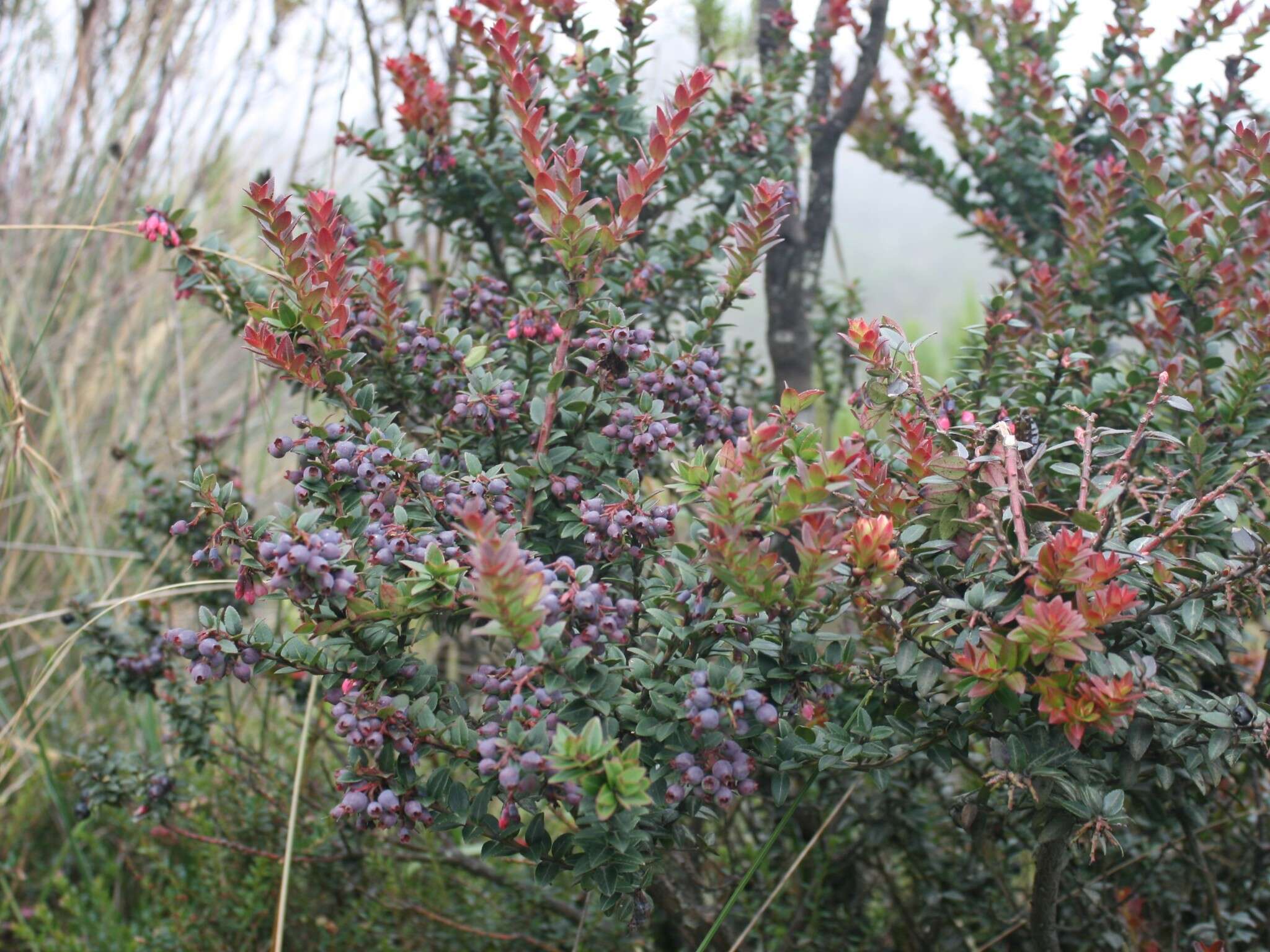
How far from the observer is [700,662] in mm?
878

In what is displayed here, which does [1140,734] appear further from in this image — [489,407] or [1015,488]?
[489,407]

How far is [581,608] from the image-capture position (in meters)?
0.83

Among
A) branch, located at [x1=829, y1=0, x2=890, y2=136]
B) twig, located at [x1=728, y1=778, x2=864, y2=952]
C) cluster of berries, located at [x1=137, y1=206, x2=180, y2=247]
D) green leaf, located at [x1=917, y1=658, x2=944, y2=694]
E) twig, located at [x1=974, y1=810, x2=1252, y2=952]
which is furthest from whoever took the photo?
branch, located at [x1=829, y1=0, x2=890, y2=136]

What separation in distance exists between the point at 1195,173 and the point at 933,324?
423 centimetres

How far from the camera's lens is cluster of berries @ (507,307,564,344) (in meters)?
1.15

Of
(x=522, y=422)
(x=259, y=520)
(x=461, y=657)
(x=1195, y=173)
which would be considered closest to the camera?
(x=259, y=520)

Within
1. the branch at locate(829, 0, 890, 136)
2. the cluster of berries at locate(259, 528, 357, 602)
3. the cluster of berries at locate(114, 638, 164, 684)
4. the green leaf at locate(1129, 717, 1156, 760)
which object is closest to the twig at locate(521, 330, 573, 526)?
the cluster of berries at locate(259, 528, 357, 602)

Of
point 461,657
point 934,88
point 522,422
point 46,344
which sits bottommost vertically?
point 461,657

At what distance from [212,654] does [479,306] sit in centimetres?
59

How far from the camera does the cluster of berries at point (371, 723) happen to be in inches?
33.5

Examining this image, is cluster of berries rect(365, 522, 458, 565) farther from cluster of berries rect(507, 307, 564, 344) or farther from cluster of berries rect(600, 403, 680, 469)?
cluster of berries rect(507, 307, 564, 344)

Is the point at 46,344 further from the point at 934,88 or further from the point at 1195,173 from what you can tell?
the point at 1195,173

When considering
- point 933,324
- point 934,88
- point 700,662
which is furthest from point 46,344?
point 933,324

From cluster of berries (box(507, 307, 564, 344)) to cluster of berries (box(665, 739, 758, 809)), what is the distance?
0.51 meters
